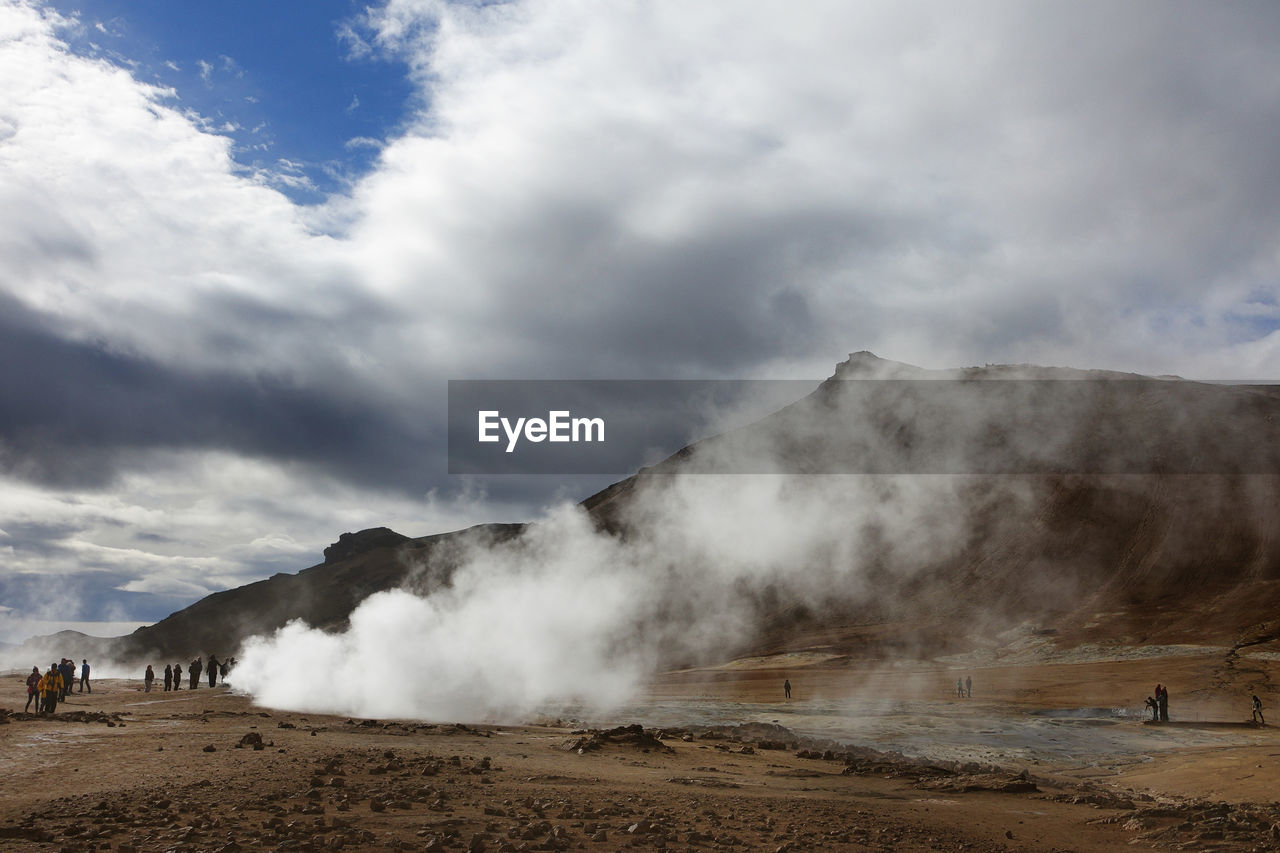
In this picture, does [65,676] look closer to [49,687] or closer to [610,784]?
[49,687]

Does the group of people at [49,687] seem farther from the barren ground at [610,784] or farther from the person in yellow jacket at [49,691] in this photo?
the barren ground at [610,784]

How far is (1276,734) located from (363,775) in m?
32.0

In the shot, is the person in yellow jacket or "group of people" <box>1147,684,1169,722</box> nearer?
the person in yellow jacket

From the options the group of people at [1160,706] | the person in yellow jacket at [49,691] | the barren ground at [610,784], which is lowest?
the group of people at [1160,706]

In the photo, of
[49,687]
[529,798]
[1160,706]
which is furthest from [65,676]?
[1160,706]

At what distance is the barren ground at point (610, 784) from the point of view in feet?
33.6

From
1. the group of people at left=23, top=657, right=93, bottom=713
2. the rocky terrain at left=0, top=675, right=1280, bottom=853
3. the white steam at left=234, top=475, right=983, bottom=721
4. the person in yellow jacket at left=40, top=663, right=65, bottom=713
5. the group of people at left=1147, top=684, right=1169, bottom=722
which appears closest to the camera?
the rocky terrain at left=0, top=675, right=1280, bottom=853

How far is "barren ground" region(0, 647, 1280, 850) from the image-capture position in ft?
33.6

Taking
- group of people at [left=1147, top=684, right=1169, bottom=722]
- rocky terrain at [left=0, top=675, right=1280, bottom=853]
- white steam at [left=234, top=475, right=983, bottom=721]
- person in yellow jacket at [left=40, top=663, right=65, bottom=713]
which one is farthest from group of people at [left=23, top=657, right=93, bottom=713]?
group of people at [left=1147, top=684, right=1169, bottom=722]

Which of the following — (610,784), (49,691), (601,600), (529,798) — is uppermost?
(601,600)

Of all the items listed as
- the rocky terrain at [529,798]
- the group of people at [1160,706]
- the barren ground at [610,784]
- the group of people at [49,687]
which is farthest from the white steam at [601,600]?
the group of people at [1160,706]

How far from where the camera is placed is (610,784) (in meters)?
15.2

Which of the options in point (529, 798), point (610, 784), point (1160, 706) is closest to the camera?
point (529, 798)

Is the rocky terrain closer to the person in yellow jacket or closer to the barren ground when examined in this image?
the barren ground
